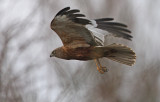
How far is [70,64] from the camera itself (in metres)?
9.38

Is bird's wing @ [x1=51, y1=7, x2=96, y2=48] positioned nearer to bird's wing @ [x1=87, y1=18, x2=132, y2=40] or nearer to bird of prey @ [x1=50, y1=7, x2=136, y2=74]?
bird of prey @ [x1=50, y1=7, x2=136, y2=74]

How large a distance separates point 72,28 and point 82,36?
166mm

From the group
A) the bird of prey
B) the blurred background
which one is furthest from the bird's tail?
the blurred background

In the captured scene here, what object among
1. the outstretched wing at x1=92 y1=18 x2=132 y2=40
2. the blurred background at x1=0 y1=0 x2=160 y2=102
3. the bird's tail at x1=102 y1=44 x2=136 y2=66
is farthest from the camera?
the blurred background at x1=0 y1=0 x2=160 y2=102

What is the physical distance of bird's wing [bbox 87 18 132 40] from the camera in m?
5.79

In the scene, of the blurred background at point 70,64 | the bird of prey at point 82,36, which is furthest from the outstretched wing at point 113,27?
the blurred background at point 70,64

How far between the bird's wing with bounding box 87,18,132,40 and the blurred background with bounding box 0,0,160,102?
1.68 meters

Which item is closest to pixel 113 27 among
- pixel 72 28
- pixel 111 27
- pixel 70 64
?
pixel 111 27

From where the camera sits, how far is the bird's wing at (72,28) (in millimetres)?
5773

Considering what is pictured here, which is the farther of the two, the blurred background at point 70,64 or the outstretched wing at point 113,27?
the blurred background at point 70,64

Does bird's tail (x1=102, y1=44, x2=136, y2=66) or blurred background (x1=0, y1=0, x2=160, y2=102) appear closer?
bird's tail (x1=102, y1=44, x2=136, y2=66)

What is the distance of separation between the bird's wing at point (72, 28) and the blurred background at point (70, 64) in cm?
152

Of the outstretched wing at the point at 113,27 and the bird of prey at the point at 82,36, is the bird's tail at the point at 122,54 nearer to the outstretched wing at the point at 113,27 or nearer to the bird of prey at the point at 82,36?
the bird of prey at the point at 82,36

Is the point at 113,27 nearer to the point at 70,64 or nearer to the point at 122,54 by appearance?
the point at 122,54
